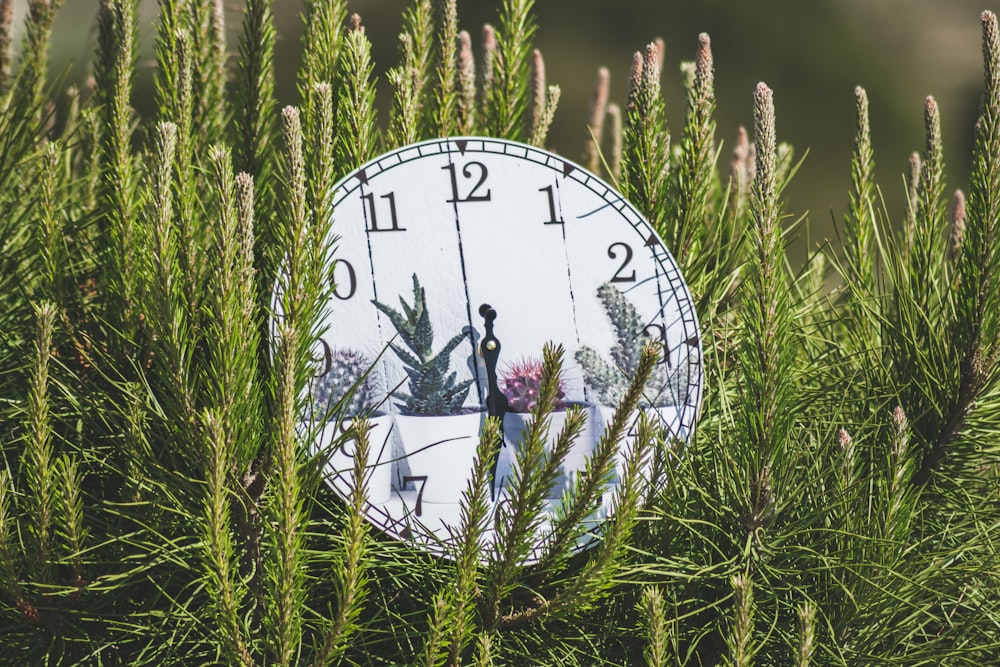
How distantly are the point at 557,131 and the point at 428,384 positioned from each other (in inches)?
108

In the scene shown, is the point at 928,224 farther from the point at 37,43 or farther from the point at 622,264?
the point at 37,43

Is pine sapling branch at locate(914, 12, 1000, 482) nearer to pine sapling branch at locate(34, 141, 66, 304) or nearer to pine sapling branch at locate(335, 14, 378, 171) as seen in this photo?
pine sapling branch at locate(335, 14, 378, 171)

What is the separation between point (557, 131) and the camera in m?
3.37

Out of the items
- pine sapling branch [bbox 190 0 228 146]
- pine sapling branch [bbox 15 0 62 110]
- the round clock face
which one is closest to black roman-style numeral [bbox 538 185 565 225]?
the round clock face

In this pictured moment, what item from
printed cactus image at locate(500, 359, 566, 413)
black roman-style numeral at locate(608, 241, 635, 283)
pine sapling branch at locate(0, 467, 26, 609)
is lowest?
pine sapling branch at locate(0, 467, 26, 609)

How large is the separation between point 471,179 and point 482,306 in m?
0.11

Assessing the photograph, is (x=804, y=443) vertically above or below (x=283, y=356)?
below

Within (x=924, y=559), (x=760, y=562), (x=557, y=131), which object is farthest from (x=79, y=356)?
(x=557, y=131)

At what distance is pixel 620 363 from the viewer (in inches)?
30.2

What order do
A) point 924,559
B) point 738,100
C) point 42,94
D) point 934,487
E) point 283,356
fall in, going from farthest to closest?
point 738,100 → point 42,94 → point 934,487 → point 924,559 → point 283,356

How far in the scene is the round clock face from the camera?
0.75m

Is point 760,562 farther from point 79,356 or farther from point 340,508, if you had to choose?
point 79,356

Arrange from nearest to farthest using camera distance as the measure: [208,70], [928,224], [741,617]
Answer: [741,617]
[928,224]
[208,70]

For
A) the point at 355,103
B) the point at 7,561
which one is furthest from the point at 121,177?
the point at 7,561
